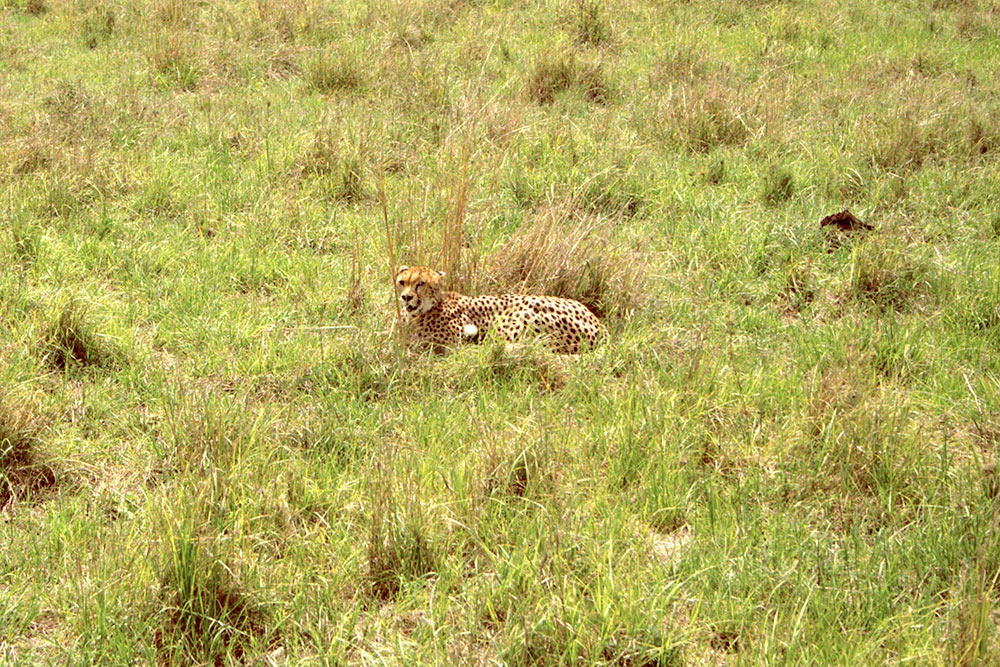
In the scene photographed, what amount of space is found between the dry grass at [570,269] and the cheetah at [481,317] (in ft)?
0.89

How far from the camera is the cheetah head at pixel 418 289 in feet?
14.5

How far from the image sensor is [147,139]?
647 centimetres

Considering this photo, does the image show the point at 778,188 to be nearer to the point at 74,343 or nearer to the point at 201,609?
the point at 74,343

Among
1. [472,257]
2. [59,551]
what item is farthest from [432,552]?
[472,257]

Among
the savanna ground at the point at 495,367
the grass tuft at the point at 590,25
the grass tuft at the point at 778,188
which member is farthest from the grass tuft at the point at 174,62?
the grass tuft at the point at 778,188

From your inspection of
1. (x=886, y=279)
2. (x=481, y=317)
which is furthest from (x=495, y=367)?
(x=886, y=279)

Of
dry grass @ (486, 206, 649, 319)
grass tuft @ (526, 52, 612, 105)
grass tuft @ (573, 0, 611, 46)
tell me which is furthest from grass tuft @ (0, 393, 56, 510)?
grass tuft @ (573, 0, 611, 46)

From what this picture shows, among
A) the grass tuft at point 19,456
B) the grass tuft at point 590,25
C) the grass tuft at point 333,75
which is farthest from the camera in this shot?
the grass tuft at point 590,25

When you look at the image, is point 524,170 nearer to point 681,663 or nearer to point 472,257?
point 472,257

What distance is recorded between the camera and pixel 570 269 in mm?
4867

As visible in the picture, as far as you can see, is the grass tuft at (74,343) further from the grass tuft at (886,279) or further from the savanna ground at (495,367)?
the grass tuft at (886,279)

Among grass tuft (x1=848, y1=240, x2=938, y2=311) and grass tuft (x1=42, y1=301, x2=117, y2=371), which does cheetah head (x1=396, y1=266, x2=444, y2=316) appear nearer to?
grass tuft (x1=42, y1=301, x2=117, y2=371)

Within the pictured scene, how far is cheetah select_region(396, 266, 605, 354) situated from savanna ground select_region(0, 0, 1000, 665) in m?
0.15

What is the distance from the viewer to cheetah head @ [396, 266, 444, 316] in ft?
14.5
